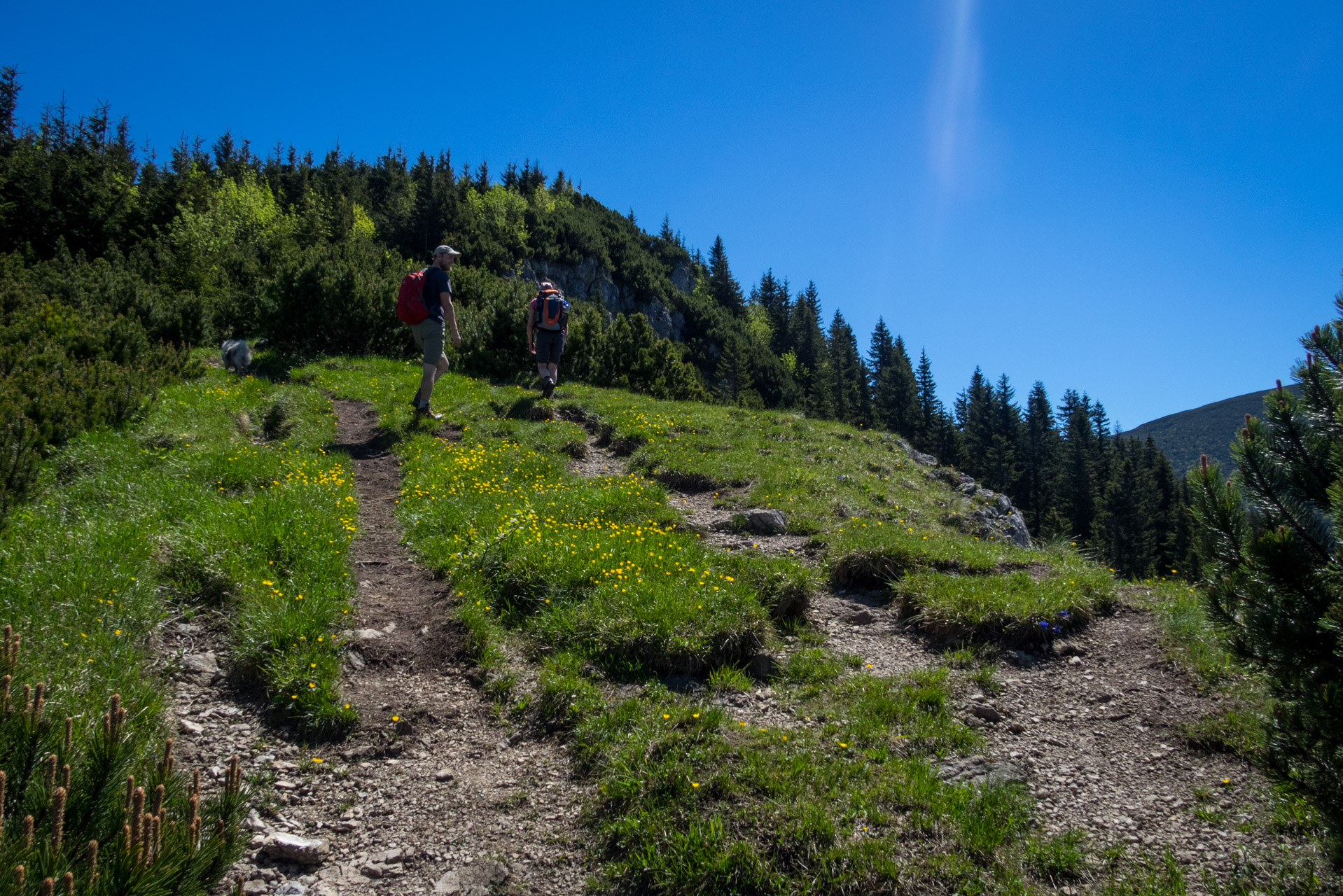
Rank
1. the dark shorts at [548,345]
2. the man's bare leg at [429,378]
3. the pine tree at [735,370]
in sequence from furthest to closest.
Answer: the pine tree at [735,370] < the dark shorts at [548,345] < the man's bare leg at [429,378]

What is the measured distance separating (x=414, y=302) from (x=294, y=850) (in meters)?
10.5

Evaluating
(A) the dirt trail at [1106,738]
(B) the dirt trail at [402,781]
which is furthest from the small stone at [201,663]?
(A) the dirt trail at [1106,738]

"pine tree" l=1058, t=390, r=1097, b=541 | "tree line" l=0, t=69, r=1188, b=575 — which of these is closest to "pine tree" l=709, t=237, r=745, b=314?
"tree line" l=0, t=69, r=1188, b=575

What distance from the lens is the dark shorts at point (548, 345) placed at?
1562 cm

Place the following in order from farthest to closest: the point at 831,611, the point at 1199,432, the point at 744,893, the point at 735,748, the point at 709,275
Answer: the point at 709,275
the point at 1199,432
the point at 831,611
the point at 735,748
the point at 744,893

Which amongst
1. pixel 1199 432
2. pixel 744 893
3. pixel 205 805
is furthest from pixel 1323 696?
pixel 1199 432

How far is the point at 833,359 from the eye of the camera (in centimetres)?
10062

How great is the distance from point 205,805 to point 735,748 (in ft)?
9.49

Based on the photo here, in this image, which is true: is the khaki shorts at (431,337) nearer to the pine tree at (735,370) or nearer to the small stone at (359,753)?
the small stone at (359,753)

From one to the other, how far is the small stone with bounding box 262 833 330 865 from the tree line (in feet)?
31.8

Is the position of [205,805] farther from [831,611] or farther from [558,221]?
[558,221]

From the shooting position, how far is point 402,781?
4.11 metres

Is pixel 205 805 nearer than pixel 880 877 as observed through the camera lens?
Yes

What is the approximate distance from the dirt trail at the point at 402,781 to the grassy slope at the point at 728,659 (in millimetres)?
293
